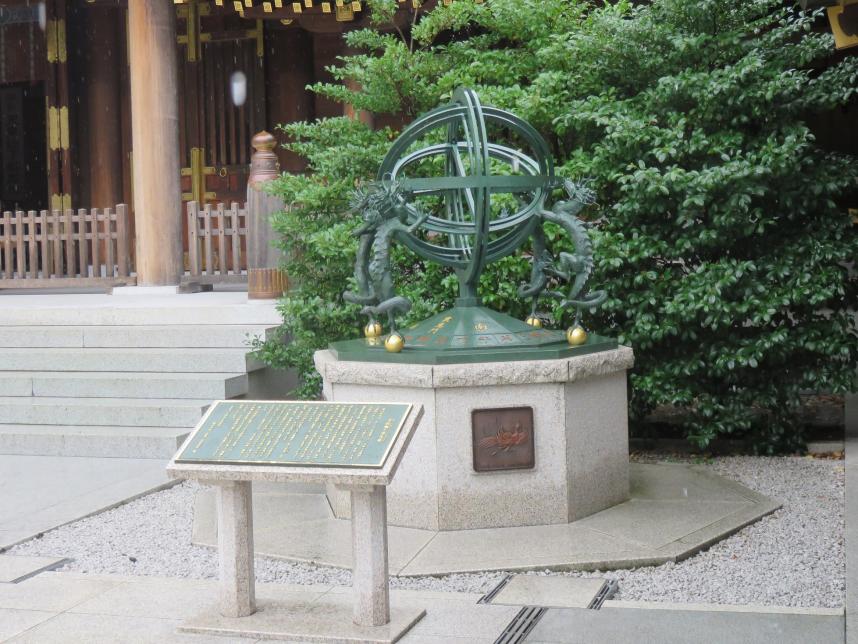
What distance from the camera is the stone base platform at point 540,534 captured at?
5.52 meters

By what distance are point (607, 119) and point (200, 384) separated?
386 cm

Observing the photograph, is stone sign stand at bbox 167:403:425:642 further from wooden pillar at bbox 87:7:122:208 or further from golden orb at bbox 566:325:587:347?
wooden pillar at bbox 87:7:122:208

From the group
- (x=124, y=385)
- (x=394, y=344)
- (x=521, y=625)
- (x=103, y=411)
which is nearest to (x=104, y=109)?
(x=124, y=385)

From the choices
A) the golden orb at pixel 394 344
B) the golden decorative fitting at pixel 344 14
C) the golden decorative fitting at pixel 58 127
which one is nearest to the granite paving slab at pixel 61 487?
the golden orb at pixel 394 344

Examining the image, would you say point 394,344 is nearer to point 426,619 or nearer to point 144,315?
point 426,619

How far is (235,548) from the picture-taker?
4.56m

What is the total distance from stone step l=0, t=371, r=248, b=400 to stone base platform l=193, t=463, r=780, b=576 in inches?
82.8

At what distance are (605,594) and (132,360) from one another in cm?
570

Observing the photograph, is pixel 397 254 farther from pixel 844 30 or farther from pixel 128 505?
pixel 844 30

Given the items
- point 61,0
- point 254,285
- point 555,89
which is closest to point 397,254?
point 555,89

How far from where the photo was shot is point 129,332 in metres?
9.96

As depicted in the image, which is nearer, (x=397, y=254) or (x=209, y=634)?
(x=209, y=634)

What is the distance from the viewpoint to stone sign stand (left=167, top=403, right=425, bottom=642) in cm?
436

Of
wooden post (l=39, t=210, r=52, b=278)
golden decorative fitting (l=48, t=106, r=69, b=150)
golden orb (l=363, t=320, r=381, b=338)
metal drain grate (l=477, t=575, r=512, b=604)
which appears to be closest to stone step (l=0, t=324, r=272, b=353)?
wooden post (l=39, t=210, r=52, b=278)
